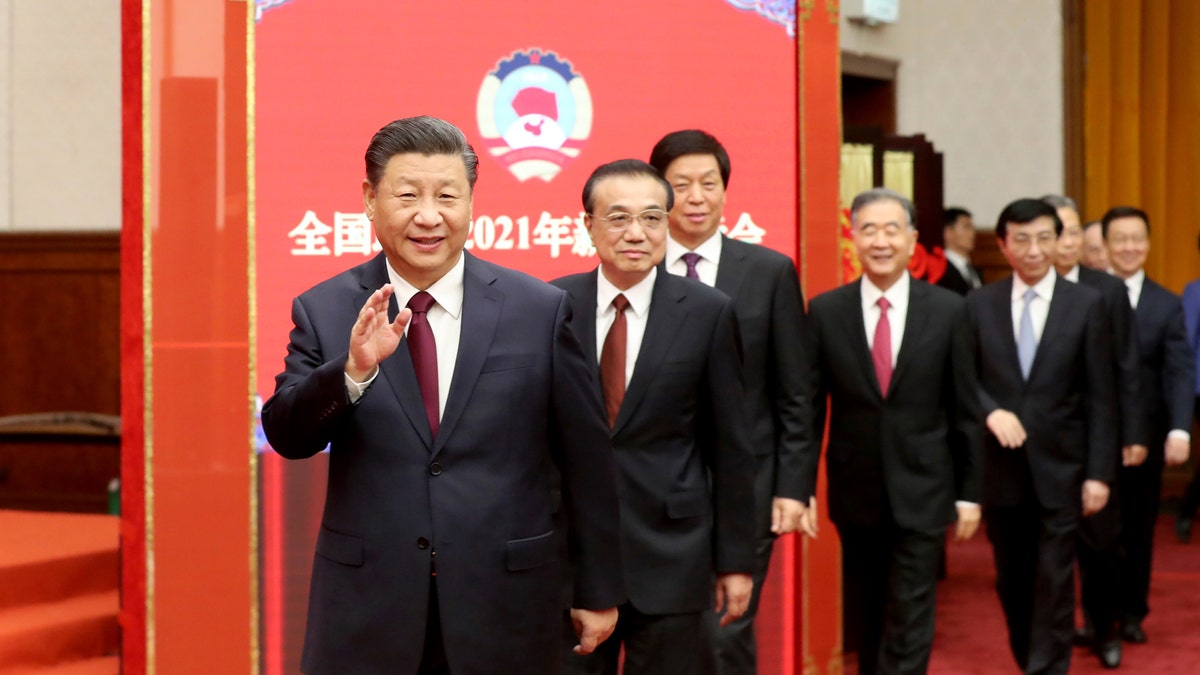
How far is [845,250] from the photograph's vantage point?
5.17m

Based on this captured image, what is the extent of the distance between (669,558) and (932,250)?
12.1 ft

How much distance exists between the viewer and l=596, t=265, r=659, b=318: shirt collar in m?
2.90

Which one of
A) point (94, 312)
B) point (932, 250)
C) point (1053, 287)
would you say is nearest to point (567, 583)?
point (1053, 287)

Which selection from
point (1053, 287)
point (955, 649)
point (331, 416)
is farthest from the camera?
point (955, 649)

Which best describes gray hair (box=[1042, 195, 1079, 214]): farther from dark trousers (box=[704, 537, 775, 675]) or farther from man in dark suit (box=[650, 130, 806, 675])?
dark trousers (box=[704, 537, 775, 675])

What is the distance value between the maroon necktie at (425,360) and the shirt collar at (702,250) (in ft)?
4.72

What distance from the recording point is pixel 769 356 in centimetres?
344

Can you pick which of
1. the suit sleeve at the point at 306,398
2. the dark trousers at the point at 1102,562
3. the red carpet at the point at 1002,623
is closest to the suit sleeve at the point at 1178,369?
the dark trousers at the point at 1102,562

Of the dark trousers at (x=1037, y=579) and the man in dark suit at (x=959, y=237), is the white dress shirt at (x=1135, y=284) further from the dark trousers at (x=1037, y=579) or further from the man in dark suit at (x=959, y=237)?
the man in dark suit at (x=959, y=237)

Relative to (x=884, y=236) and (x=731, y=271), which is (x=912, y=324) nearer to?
(x=884, y=236)

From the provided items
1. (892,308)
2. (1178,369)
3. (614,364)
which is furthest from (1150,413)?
(614,364)

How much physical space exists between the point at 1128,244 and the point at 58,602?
3.93 meters

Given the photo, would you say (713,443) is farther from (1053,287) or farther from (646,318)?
(1053,287)

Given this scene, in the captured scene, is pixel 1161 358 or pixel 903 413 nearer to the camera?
pixel 903 413
